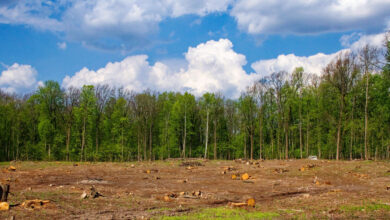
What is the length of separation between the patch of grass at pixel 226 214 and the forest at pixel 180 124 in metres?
39.7

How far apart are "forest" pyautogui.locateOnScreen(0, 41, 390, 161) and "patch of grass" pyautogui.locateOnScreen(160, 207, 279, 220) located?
39.7 m

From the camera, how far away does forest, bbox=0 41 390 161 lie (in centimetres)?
5456

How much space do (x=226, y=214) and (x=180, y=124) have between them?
49877 millimetres

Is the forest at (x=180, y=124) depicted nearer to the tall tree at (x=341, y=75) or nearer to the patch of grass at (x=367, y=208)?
the tall tree at (x=341, y=75)

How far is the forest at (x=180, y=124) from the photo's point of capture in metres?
54.6

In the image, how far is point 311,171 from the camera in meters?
30.7

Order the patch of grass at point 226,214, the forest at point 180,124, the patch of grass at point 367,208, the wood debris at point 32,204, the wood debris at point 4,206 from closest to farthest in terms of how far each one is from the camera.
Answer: the patch of grass at point 226,214 → the wood debris at point 4,206 → the wood debris at point 32,204 → the patch of grass at point 367,208 → the forest at point 180,124

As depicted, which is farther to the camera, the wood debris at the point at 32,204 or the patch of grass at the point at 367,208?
the patch of grass at the point at 367,208

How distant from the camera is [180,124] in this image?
207 feet

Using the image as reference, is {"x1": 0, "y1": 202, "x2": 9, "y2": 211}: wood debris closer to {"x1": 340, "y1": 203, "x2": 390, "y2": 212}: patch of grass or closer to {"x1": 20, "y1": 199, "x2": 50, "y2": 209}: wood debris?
{"x1": 20, "y1": 199, "x2": 50, "y2": 209}: wood debris

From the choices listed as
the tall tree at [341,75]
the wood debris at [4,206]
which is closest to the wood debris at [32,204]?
the wood debris at [4,206]

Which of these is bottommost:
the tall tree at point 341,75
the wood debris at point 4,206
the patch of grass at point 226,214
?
the patch of grass at point 226,214

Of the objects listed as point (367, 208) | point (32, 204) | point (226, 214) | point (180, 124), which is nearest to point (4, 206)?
point (32, 204)

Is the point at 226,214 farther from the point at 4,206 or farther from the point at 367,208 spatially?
the point at 4,206
